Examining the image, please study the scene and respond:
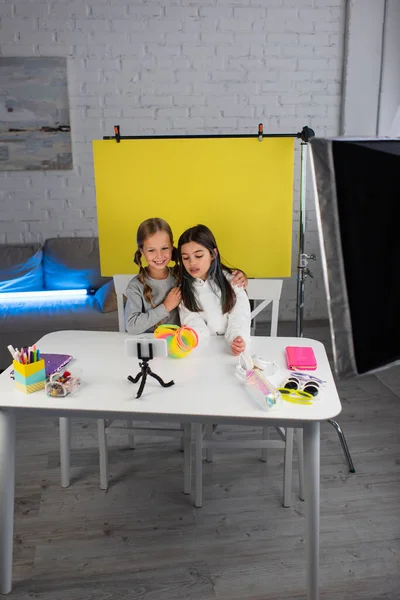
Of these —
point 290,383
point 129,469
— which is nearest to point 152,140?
point 290,383

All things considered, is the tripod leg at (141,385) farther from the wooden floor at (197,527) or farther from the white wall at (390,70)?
the white wall at (390,70)

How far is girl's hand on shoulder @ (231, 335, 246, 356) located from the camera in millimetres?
1846

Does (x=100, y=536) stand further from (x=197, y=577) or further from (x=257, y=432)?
(x=257, y=432)

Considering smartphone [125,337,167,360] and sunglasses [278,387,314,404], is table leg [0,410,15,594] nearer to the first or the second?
smartphone [125,337,167,360]

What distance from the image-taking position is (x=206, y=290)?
2.17m

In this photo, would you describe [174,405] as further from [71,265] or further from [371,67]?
[371,67]

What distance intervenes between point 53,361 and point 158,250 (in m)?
0.64

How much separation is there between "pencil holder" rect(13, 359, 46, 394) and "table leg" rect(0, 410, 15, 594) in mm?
83

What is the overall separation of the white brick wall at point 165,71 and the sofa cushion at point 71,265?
0.25 m

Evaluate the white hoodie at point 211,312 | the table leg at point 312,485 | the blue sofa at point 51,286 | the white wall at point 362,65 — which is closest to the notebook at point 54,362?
Answer: the white hoodie at point 211,312

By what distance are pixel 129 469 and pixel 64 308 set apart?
1444 mm

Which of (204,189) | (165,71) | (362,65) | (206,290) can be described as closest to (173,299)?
(206,290)

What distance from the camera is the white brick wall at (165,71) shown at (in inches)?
148

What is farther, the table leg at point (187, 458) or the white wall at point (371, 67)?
the white wall at point (371, 67)
